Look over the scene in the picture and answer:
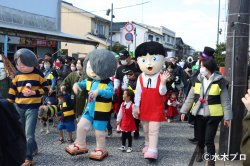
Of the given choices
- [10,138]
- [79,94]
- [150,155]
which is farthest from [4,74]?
[10,138]

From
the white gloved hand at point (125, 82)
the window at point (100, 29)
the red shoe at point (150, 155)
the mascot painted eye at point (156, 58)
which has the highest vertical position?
the window at point (100, 29)

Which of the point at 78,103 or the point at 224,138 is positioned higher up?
the point at 78,103

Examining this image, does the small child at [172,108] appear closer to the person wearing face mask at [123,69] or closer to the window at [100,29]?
the person wearing face mask at [123,69]

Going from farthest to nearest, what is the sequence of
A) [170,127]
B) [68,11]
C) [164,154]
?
[68,11]
[170,127]
[164,154]

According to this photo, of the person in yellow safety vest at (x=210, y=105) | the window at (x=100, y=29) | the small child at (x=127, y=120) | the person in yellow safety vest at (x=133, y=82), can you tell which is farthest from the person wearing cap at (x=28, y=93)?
the window at (x=100, y=29)

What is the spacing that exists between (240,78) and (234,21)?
941 mm

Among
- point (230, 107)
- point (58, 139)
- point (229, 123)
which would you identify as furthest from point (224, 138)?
point (58, 139)

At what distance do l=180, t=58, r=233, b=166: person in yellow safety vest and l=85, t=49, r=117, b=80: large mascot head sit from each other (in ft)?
5.03

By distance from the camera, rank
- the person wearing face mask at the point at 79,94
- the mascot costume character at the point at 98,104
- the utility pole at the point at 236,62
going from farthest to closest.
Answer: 1. the person wearing face mask at the point at 79,94
2. the mascot costume character at the point at 98,104
3. the utility pole at the point at 236,62

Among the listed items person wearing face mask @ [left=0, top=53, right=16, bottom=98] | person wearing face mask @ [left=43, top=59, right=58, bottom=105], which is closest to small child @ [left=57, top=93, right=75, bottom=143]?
person wearing face mask @ [left=0, top=53, right=16, bottom=98]

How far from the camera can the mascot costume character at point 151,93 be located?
5.55m

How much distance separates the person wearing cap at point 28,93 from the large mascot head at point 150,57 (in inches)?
69.9

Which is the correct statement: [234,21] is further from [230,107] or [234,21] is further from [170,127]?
[170,127]

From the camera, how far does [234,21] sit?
5.41 meters
